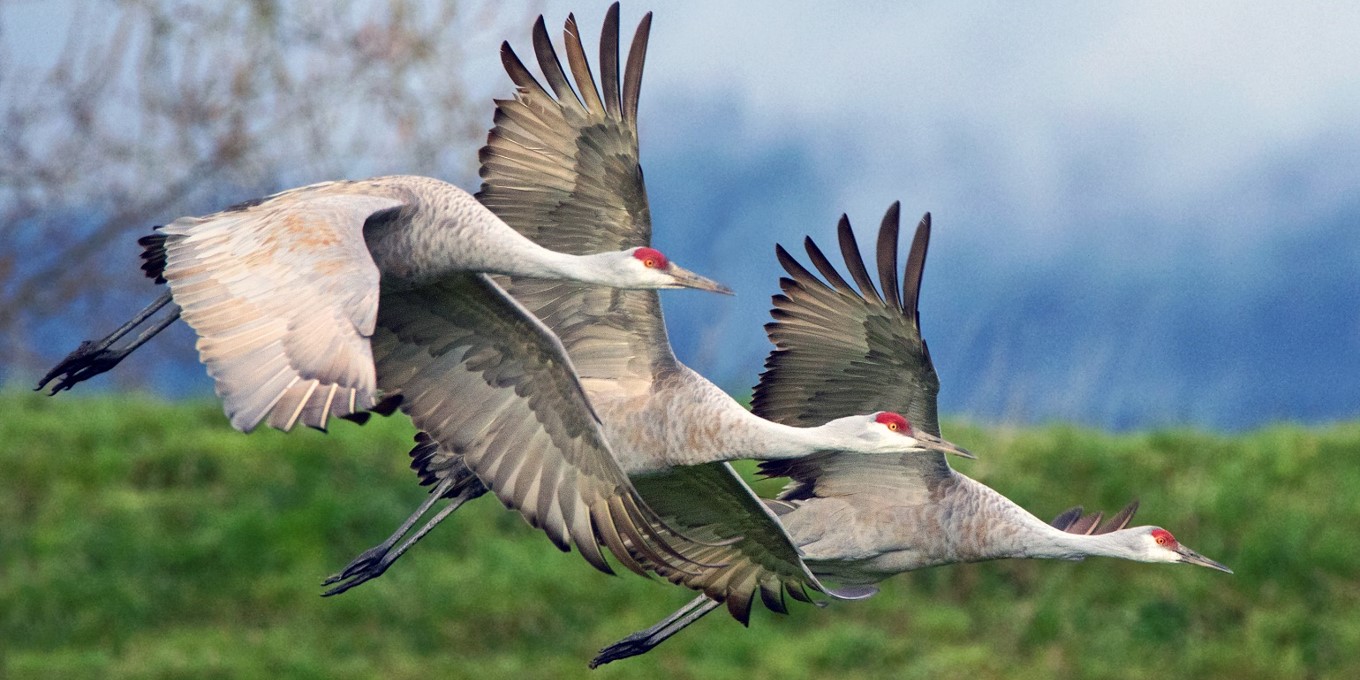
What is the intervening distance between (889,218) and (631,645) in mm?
1525

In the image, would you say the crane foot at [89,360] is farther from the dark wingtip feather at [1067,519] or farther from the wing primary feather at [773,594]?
the dark wingtip feather at [1067,519]

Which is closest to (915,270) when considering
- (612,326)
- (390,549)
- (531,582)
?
(612,326)

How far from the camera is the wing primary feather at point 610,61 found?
538 centimetres

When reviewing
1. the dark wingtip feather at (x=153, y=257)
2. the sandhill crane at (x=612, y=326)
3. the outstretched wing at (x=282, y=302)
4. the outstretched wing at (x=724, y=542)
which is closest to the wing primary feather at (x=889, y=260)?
the sandhill crane at (x=612, y=326)

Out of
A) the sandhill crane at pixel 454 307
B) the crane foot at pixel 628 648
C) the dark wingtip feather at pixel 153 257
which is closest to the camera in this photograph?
the sandhill crane at pixel 454 307

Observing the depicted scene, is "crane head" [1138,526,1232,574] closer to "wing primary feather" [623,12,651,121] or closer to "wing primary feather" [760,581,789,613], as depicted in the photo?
"wing primary feather" [760,581,789,613]

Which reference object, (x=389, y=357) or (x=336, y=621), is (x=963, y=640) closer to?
(x=336, y=621)

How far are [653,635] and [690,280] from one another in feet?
4.77

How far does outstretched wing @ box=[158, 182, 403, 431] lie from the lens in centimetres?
397

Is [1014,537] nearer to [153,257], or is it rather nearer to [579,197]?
[579,197]

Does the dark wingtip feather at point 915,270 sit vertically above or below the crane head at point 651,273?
above

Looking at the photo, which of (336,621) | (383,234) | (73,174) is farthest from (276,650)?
(383,234)

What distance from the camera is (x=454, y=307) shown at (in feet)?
16.9

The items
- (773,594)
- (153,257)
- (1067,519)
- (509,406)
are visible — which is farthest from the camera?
(1067,519)
